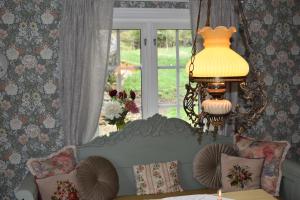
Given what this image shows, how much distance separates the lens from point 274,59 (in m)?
4.08

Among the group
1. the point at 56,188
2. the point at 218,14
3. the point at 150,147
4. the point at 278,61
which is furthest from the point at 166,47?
the point at 56,188

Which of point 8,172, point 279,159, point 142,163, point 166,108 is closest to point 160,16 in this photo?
point 166,108

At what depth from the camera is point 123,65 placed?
388cm

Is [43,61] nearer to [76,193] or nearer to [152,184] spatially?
[76,193]

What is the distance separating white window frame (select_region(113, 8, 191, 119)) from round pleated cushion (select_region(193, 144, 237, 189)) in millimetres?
779

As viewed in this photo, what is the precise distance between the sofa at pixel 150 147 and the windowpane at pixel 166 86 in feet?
1.29

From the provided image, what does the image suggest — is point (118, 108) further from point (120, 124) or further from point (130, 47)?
point (130, 47)

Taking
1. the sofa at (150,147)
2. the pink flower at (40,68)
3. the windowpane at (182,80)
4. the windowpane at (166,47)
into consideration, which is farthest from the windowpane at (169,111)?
the pink flower at (40,68)

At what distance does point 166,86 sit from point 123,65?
0.55 metres

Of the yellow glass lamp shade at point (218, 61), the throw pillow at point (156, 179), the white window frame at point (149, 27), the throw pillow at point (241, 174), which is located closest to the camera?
the yellow glass lamp shade at point (218, 61)

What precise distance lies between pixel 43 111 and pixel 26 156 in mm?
493

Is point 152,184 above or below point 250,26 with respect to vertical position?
below

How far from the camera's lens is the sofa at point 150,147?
3.49 meters

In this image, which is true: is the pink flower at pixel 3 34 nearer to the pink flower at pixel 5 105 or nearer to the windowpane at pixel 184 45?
the pink flower at pixel 5 105
